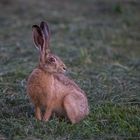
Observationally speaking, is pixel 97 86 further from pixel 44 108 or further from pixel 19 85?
pixel 44 108

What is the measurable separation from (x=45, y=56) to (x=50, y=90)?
35 centimetres

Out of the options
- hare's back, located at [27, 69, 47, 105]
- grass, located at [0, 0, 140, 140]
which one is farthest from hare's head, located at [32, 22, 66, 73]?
grass, located at [0, 0, 140, 140]

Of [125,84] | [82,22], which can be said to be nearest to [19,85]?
[125,84]

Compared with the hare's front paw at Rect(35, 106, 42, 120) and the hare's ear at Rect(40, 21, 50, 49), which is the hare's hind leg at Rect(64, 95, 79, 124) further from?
the hare's ear at Rect(40, 21, 50, 49)

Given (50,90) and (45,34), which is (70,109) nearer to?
(50,90)

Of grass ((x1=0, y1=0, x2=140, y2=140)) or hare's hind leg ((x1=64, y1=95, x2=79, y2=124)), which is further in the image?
hare's hind leg ((x1=64, y1=95, x2=79, y2=124))

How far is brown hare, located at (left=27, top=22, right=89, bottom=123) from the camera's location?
600 centimetres

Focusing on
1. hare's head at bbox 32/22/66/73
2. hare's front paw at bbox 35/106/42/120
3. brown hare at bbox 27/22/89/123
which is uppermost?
hare's head at bbox 32/22/66/73

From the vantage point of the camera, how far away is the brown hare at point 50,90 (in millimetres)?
6000

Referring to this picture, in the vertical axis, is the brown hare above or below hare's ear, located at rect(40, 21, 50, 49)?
below

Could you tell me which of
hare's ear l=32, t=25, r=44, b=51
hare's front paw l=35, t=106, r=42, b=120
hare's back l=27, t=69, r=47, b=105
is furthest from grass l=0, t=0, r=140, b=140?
hare's ear l=32, t=25, r=44, b=51

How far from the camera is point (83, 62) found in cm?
906

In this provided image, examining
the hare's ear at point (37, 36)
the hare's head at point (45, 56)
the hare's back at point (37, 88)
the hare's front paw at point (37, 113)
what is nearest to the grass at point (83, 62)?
the hare's front paw at point (37, 113)

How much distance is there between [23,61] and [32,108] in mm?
2388
